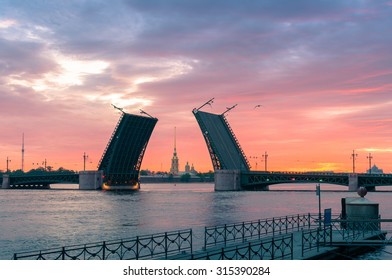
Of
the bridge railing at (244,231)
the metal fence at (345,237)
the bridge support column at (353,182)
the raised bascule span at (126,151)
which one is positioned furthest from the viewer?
the bridge support column at (353,182)

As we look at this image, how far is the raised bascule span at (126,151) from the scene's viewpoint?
132 meters

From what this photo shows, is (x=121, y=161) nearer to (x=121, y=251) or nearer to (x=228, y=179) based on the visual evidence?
(x=228, y=179)

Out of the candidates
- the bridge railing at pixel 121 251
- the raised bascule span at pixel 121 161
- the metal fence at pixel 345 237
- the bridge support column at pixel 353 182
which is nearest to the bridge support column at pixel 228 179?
the raised bascule span at pixel 121 161

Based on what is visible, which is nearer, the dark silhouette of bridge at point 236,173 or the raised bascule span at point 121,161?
the raised bascule span at point 121,161

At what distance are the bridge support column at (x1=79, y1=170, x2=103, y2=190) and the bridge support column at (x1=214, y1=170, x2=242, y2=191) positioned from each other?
111 ft

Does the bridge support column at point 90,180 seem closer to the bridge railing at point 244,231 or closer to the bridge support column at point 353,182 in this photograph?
the bridge support column at point 353,182

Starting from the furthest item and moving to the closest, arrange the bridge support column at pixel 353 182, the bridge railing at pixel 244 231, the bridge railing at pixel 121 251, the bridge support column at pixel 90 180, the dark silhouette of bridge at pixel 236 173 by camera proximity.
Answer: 1. the bridge support column at pixel 90 180
2. the bridge support column at pixel 353 182
3. the dark silhouette of bridge at pixel 236 173
4. the bridge railing at pixel 244 231
5. the bridge railing at pixel 121 251

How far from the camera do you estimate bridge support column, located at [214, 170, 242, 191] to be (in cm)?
15825

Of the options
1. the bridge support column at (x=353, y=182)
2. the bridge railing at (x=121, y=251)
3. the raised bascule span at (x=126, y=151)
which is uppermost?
the raised bascule span at (x=126, y=151)

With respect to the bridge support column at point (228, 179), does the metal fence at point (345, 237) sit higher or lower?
lower

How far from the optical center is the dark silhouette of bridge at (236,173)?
456 feet

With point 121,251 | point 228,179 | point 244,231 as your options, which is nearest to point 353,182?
point 228,179
